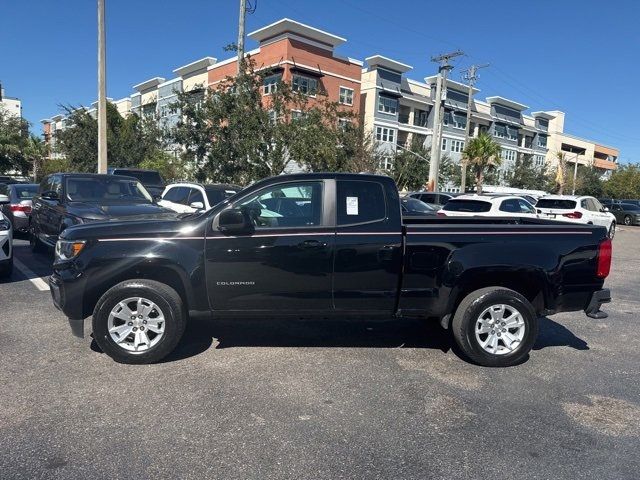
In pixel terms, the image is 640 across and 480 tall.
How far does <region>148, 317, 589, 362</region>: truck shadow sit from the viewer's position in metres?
5.40

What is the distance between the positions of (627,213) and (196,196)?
107 feet

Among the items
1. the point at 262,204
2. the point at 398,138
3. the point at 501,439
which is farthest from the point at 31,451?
the point at 398,138

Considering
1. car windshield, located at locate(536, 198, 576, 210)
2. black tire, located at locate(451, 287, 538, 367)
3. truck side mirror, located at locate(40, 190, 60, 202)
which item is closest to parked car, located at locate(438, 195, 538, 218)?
car windshield, located at locate(536, 198, 576, 210)

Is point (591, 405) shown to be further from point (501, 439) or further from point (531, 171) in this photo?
point (531, 171)

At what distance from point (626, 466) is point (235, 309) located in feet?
11.1

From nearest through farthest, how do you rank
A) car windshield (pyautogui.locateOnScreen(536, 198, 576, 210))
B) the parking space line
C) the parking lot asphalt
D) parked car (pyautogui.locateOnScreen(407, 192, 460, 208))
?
1. the parking lot asphalt
2. the parking space line
3. car windshield (pyautogui.locateOnScreen(536, 198, 576, 210))
4. parked car (pyautogui.locateOnScreen(407, 192, 460, 208))

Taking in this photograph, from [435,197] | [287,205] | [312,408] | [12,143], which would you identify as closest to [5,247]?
[287,205]

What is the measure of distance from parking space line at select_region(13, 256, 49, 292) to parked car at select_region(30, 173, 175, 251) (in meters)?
0.61

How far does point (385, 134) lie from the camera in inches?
2071

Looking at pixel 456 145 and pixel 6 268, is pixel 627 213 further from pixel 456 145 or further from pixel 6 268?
pixel 6 268

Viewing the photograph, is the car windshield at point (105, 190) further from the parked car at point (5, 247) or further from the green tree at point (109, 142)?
the green tree at point (109, 142)

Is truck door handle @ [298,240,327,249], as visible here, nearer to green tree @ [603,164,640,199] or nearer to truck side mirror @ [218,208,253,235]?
truck side mirror @ [218,208,253,235]

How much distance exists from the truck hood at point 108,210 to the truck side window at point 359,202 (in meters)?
3.90

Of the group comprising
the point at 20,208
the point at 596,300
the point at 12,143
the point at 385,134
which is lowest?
the point at 596,300
